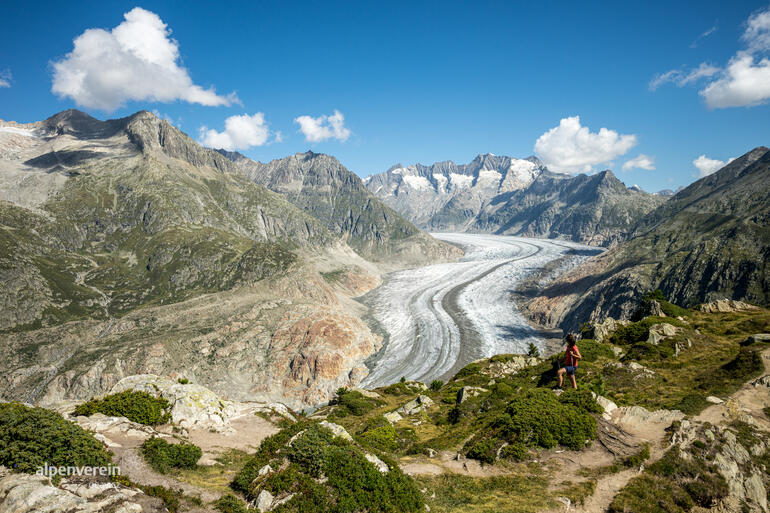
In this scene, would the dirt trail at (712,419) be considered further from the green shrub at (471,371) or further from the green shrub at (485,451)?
the green shrub at (471,371)

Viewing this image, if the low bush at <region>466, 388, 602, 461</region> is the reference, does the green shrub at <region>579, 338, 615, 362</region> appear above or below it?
below

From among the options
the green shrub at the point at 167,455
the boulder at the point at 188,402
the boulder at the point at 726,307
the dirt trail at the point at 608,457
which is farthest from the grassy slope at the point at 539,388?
the boulder at the point at 188,402

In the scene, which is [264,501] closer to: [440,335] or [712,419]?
[712,419]

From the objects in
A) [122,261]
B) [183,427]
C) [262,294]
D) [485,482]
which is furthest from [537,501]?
[122,261]

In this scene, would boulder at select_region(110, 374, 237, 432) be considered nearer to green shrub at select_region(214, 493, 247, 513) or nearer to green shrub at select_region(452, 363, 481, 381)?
green shrub at select_region(214, 493, 247, 513)

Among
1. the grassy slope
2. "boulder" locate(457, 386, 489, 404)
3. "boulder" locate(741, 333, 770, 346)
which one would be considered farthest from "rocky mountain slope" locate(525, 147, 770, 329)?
"boulder" locate(457, 386, 489, 404)

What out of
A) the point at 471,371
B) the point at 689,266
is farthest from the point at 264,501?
the point at 689,266
